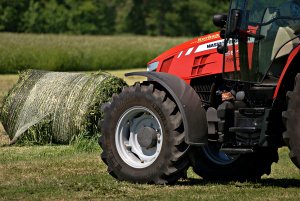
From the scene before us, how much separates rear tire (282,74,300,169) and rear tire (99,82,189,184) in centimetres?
135

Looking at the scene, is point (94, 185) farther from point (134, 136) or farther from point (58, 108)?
point (58, 108)

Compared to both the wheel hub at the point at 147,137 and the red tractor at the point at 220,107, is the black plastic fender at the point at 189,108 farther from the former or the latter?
the wheel hub at the point at 147,137

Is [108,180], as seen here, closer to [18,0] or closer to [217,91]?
[217,91]

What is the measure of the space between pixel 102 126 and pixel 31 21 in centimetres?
7154

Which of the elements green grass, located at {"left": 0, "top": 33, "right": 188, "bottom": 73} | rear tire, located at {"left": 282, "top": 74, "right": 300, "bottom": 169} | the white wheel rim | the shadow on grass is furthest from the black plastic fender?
green grass, located at {"left": 0, "top": 33, "right": 188, "bottom": 73}

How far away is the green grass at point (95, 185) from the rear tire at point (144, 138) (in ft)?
0.60

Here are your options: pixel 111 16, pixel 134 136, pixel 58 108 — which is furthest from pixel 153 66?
pixel 111 16

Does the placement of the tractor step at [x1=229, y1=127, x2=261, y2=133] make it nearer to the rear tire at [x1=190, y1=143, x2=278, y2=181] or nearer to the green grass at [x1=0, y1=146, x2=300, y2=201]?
the green grass at [x1=0, y1=146, x2=300, y2=201]

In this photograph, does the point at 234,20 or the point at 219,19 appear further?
the point at 219,19

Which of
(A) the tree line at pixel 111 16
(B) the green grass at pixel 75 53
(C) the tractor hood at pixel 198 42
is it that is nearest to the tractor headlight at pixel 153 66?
A: (C) the tractor hood at pixel 198 42

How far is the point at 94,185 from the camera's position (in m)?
10.0

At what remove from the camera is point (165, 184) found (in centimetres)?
1005

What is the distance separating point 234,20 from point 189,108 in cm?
108

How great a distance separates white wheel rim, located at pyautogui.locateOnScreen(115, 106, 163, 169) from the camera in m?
10.3
